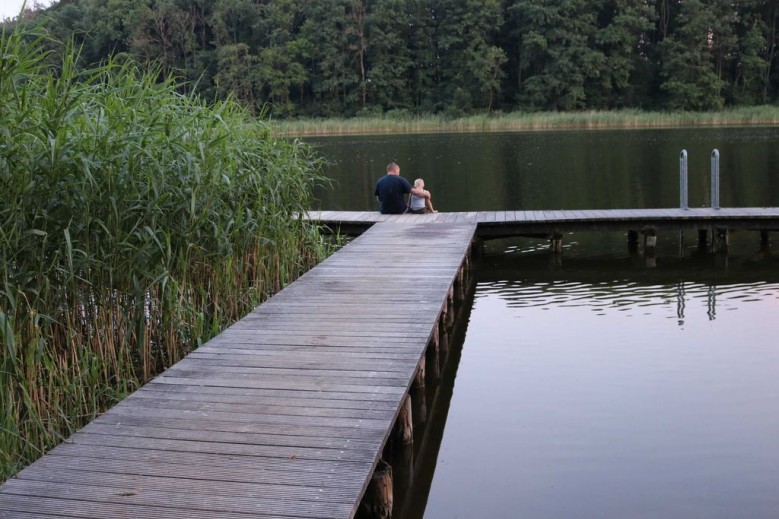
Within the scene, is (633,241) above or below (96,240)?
below

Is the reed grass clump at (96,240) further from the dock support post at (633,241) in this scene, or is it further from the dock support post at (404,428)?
the dock support post at (633,241)

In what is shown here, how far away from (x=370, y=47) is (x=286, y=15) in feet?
16.1

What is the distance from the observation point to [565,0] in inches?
1825

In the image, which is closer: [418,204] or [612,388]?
[612,388]

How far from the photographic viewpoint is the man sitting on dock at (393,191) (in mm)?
11238

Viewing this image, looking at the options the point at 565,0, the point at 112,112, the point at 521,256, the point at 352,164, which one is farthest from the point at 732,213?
the point at 565,0

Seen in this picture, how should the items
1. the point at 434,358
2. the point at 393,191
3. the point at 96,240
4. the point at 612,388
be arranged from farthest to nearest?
the point at 393,191 → the point at 434,358 → the point at 612,388 → the point at 96,240

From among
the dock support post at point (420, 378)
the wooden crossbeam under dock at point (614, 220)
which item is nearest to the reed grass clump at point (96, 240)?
the dock support post at point (420, 378)

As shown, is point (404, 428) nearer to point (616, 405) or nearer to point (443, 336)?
point (616, 405)

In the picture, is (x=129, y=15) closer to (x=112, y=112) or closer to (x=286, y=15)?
(x=286, y=15)

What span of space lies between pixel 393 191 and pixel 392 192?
0.9 inches

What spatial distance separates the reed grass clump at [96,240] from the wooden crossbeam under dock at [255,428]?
0.37 metres

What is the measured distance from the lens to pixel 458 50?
160 ft

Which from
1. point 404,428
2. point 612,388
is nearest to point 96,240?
point 404,428
